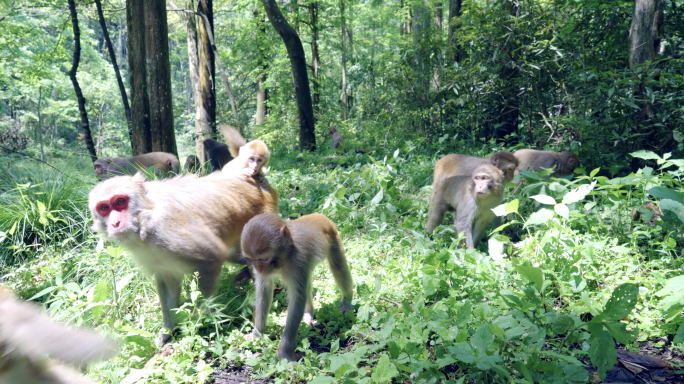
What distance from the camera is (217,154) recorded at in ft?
27.9

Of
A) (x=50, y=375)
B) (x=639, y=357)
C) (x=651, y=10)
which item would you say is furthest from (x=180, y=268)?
(x=651, y=10)

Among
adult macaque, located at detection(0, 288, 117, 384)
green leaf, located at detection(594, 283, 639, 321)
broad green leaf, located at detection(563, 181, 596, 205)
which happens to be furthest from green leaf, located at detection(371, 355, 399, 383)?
broad green leaf, located at detection(563, 181, 596, 205)

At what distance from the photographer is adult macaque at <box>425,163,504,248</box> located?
476 cm

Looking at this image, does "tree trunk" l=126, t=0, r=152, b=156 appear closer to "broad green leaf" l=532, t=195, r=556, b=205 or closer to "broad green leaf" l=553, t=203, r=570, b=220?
"broad green leaf" l=532, t=195, r=556, b=205

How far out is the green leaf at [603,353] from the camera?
227 cm

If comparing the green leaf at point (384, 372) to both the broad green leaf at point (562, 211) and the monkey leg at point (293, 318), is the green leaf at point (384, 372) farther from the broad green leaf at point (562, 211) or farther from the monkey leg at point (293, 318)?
the broad green leaf at point (562, 211)

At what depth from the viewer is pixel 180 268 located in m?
3.26

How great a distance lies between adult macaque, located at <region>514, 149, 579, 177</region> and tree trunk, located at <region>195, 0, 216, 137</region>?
668 cm

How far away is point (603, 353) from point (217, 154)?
24.5 feet

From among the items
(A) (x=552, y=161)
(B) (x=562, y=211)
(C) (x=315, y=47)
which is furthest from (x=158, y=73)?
(C) (x=315, y=47)

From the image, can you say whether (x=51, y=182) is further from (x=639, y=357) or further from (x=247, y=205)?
(x=639, y=357)

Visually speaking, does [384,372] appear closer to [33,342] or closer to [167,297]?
[33,342]

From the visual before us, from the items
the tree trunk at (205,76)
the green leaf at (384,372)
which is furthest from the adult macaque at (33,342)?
the tree trunk at (205,76)

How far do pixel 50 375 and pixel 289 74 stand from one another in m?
16.8
